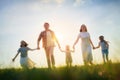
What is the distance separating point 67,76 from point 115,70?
160 cm

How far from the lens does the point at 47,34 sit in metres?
17.4

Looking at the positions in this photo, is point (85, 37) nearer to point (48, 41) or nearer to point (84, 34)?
point (84, 34)

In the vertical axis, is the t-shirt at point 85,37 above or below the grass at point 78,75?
above

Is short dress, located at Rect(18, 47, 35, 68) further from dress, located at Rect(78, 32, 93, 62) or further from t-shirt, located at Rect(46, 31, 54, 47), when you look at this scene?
dress, located at Rect(78, 32, 93, 62)

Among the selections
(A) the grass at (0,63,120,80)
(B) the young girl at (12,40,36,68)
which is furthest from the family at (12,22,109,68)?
(A) the grass at (0,63,120,80)

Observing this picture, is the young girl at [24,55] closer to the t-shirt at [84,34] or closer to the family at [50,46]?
the family at [50,46]

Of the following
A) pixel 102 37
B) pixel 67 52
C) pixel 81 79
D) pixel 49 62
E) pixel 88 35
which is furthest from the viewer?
pixel 67 52

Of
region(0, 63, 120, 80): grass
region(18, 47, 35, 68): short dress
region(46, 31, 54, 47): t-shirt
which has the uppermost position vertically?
region(46, 31, 54, 47): t-shirt

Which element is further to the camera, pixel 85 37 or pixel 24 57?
pixel 24 57

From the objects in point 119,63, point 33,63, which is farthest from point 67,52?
point 119,63

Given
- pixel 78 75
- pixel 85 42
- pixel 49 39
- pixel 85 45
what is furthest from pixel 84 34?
pixel 78 75

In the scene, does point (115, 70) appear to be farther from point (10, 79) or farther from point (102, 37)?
point (102, 37)

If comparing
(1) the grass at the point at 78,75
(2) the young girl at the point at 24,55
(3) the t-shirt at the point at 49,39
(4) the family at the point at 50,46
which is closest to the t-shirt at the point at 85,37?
(4) the family at the point at 50,46

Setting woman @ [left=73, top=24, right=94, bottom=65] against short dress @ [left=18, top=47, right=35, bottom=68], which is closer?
woman @ [left=73, top=24, right=94, bottom=65]
